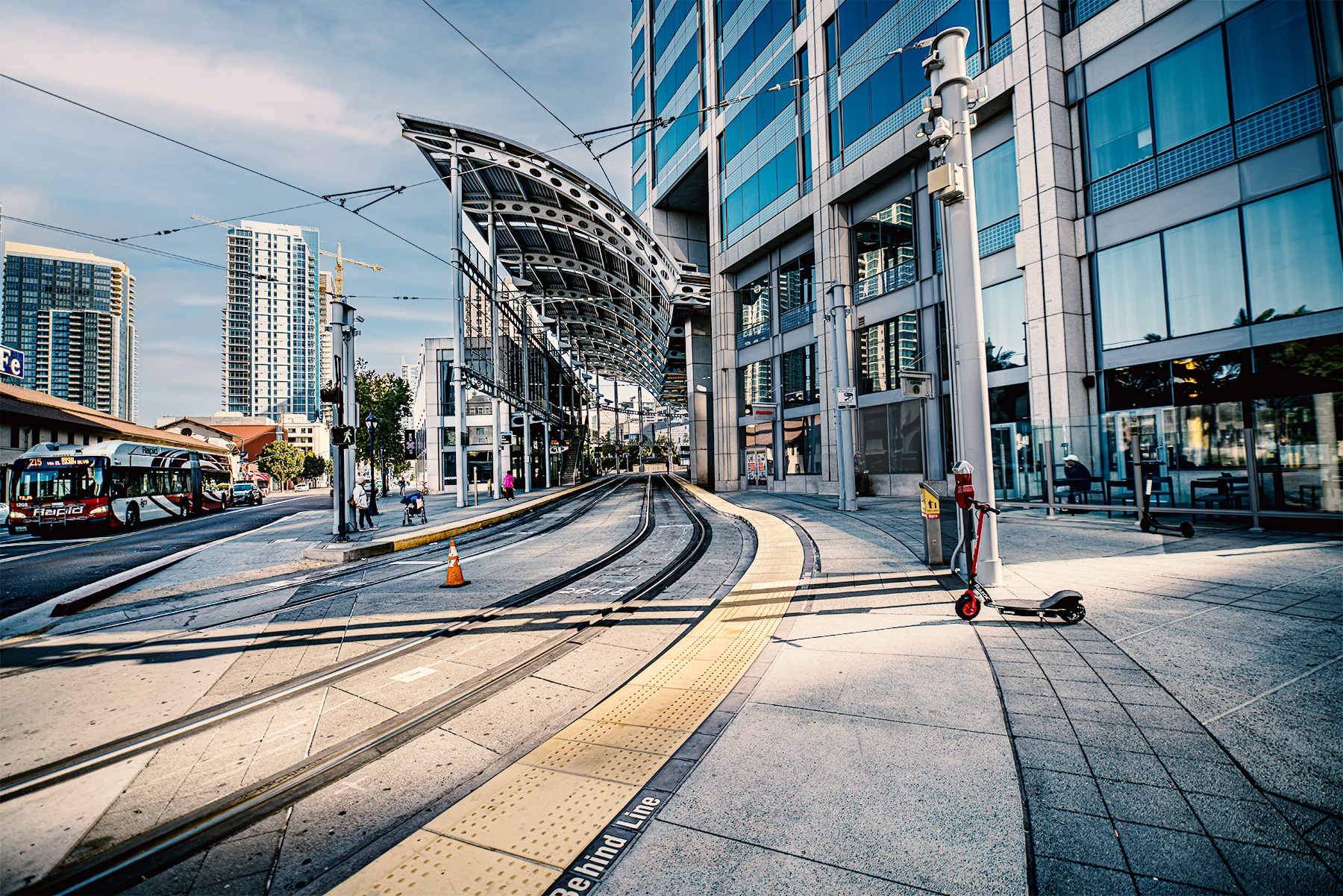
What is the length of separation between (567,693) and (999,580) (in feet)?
18.7

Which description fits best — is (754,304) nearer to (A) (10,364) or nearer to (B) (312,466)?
(A) (10,364)

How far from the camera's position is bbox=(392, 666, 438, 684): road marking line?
17.5ft

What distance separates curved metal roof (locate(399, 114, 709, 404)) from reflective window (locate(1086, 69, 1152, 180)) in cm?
1824

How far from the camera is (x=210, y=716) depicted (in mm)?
4559

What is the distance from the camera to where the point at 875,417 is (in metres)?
25.9

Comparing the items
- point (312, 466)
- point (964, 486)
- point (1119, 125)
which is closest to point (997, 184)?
point (1119, 125)

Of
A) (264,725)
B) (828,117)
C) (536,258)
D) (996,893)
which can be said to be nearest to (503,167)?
(536,258)

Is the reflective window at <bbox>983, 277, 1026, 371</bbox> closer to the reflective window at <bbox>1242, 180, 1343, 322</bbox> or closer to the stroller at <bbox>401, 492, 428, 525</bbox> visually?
the reflective window at <bbox>1242, 180, 1343, 322</bbox>

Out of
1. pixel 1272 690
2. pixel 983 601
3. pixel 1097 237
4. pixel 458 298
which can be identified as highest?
pixel 458 298

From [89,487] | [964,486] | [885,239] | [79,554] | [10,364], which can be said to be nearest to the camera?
[964,486]

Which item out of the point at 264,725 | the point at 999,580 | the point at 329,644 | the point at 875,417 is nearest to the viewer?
the point at 264,725

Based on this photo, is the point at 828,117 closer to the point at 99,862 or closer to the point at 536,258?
the point at 536,258

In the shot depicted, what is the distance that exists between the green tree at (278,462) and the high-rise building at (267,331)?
305ft

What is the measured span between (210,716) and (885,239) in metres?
26.3
